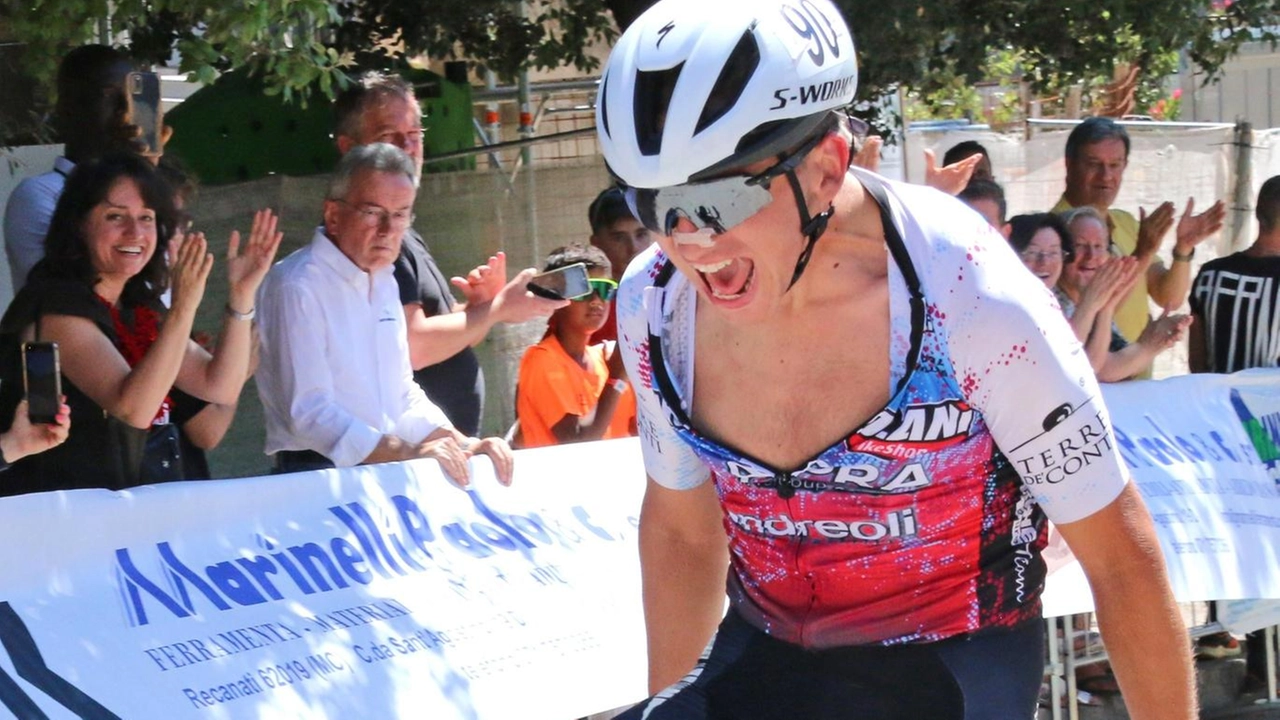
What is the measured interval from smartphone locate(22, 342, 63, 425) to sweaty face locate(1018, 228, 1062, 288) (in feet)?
12.3

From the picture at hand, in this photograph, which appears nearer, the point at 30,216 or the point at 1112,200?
the point at 30,216

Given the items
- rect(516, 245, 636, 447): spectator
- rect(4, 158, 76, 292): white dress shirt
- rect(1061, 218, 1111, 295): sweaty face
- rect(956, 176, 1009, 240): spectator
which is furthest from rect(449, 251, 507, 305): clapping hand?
rect(1061, 218, 1111, 295): sweaty face

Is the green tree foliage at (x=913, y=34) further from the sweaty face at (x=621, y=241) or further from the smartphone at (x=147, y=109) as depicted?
the sweaty face at (x=621, y=241)

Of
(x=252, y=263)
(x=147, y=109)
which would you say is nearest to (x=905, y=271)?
(x=252, y=263)

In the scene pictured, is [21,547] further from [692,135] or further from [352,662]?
[692,135]

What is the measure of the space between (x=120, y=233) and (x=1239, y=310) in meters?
4.93

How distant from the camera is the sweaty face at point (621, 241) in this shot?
649 centimetres

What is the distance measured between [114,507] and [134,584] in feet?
0.70

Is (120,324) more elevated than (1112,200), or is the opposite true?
(120,324)

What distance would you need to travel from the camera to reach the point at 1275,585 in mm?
6207

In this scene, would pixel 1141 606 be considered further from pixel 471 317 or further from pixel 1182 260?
pixel 1182 260

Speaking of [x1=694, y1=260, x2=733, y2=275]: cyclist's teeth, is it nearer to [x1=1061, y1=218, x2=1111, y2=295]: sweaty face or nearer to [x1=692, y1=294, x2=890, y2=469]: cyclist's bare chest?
[x1=692, y1=294, x2=890, y2=469]: cyclist's bare chest

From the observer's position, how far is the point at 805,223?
2375 mm

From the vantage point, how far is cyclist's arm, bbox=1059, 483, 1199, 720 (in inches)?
93.7
